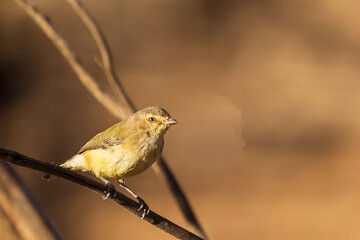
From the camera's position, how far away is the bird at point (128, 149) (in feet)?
13.1

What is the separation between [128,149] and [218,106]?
11.4 meters

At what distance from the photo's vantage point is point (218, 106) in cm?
1545

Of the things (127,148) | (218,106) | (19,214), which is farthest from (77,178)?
Result: (218,106)

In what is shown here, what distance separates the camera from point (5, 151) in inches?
87.7

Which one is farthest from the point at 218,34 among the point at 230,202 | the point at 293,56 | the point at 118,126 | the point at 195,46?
the point at 118,126

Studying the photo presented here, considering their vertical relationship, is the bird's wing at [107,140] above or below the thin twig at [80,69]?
below

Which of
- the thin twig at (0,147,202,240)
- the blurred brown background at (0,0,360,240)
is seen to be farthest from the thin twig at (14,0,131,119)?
the blurred brown background at (0,0,360,240)

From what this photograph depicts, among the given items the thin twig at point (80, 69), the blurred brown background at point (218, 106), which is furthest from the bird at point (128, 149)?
the blurred brown background at point (218, 106)

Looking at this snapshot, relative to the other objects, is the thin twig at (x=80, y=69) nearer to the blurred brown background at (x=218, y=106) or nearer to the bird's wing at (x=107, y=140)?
the bird's wing at (x=107, y=140)

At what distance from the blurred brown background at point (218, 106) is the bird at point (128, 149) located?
6864 mm

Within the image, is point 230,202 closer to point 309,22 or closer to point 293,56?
point 293,56

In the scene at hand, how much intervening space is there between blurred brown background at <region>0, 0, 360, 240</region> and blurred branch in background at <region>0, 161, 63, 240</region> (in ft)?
25.5

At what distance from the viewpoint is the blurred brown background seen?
11812mm

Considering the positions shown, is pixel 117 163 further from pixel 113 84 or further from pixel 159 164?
pixel 113 84
